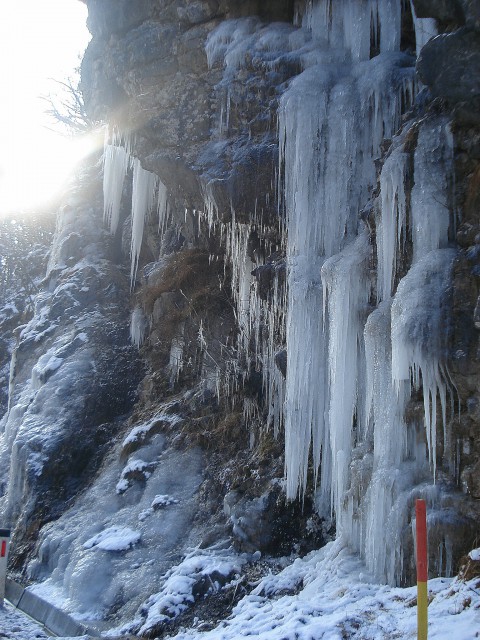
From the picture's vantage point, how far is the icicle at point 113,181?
18203 millimetres

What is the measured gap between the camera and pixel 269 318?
12109 millimetres

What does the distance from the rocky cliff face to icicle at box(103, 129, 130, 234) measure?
2339 mm

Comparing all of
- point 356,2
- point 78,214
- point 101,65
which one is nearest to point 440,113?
point 356,2

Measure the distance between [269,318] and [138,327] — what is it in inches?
213

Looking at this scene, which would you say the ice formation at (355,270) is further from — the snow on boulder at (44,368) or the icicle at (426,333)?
the snow on boulder at (44,368)

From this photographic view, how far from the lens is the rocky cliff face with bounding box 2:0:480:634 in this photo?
682 centimetres

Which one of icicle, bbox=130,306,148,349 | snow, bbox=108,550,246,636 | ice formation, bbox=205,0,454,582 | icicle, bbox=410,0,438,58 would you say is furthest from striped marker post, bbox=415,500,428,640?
icicle, bbox=130,306,148,349

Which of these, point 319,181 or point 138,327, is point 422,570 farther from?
point 138,327

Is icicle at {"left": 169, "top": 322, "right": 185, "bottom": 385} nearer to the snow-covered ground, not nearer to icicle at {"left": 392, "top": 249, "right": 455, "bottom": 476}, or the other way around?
the snow-covered ground

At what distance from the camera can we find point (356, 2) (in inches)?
415

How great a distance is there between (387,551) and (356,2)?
321 inches

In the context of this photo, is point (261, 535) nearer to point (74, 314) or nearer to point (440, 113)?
point (440, 113)

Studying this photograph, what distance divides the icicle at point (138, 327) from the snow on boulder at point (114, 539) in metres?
5.98

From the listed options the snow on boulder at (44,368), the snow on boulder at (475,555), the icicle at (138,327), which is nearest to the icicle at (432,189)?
the snow on boulder at (475,555)
